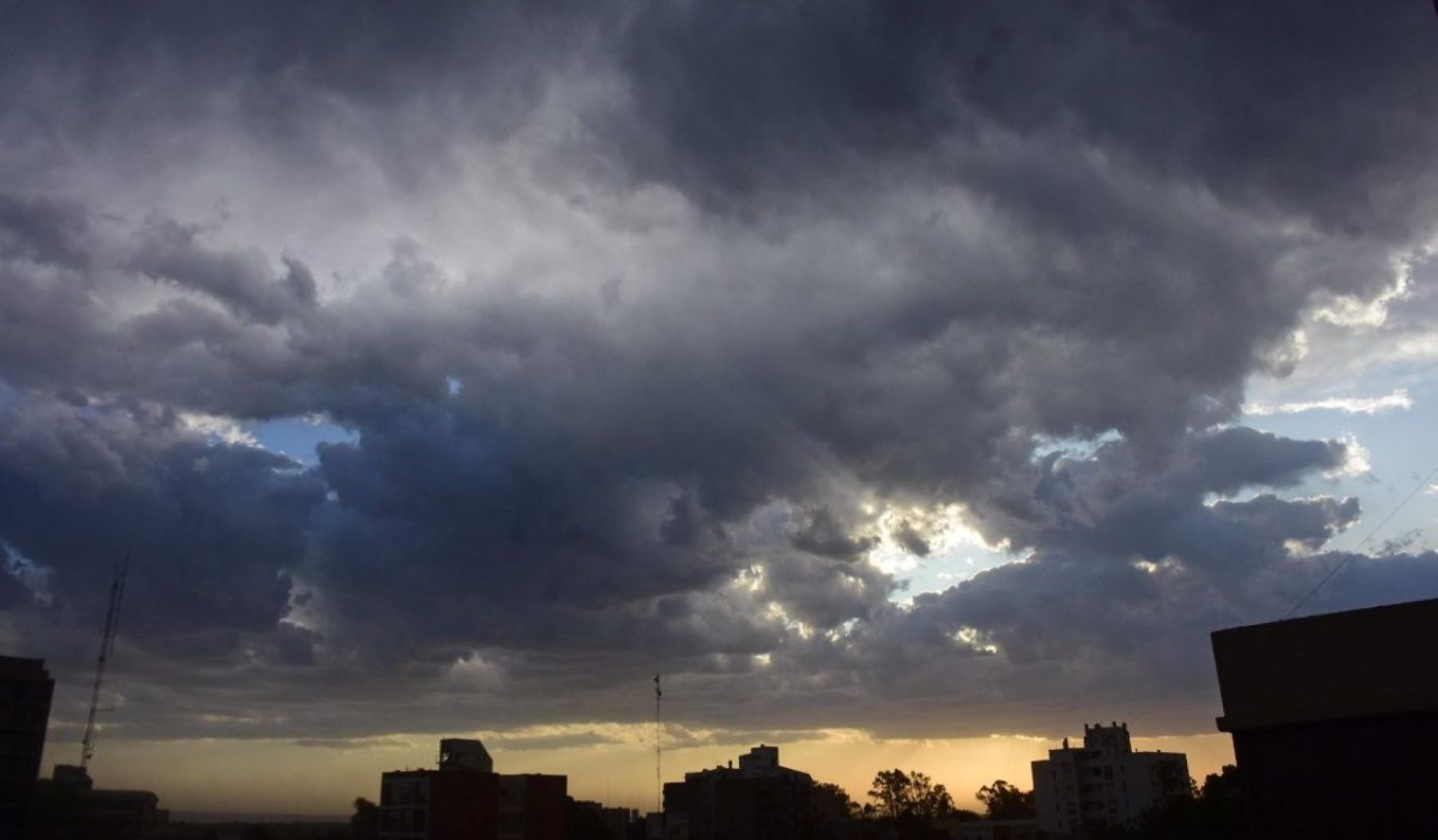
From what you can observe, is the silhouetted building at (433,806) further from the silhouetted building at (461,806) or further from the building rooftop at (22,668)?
the building rooftop at (22,668)

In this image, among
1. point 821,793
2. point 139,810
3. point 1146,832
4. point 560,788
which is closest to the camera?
point 1146,832

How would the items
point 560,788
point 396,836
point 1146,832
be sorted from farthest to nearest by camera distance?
1. point 560,788
2. point 396,836
3. point 1146,832

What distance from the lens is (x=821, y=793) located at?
178250mm

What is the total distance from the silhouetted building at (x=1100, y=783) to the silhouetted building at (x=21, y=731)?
4650 inches

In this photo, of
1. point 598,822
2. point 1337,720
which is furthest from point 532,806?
point 1337,720

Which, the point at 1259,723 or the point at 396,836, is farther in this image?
the point at 396,836

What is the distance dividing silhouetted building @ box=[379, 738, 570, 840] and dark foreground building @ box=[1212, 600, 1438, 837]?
7956 centimetres

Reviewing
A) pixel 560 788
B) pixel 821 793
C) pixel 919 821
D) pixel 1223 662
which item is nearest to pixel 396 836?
pixel 560 788

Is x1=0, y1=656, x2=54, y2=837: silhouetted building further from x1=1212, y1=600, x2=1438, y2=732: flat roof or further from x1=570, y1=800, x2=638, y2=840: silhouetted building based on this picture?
x1=1212, y1=600, x2=1438, y2=732: flat roof

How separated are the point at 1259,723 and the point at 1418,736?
461 cm

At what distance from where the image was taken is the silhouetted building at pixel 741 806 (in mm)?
152250

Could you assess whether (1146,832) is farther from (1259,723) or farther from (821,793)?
(821,793)

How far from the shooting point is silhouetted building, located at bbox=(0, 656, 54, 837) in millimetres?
84688

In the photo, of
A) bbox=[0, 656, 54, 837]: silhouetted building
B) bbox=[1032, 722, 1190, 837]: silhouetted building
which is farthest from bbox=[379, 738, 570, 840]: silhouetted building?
bbox=[1032, 722, 1190, 837]: silhouetted building
